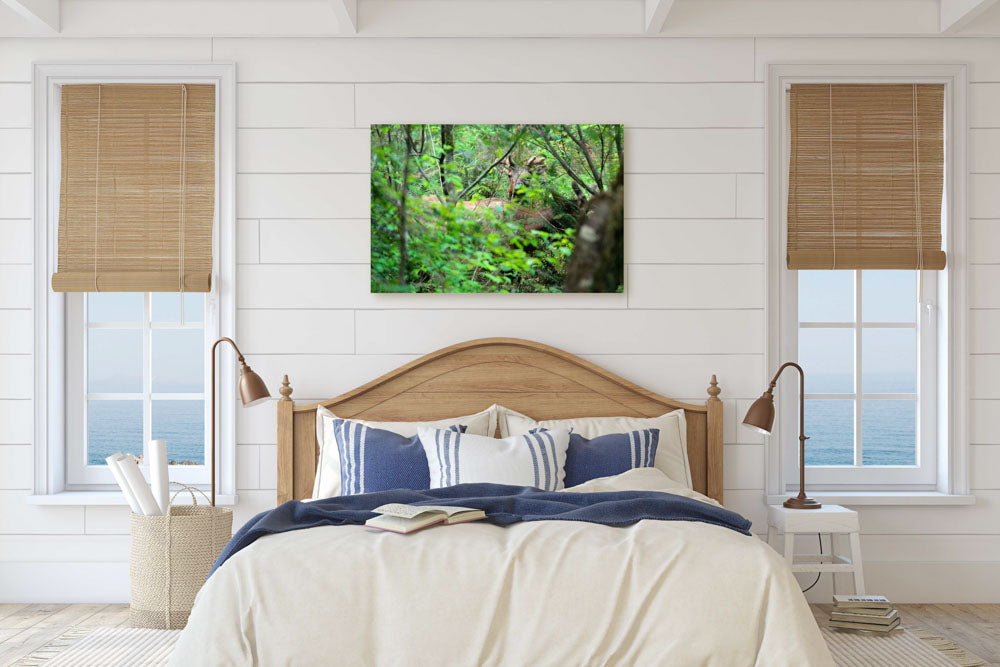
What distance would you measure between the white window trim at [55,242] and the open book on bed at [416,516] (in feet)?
4.98

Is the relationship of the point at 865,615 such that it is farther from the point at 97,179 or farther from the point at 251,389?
the point at 97,179

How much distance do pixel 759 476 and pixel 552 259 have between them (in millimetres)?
1367

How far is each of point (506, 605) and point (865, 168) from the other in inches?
107

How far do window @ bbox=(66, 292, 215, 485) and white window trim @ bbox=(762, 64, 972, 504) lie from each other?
2.65 meters

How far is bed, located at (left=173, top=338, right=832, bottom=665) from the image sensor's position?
2111 mm

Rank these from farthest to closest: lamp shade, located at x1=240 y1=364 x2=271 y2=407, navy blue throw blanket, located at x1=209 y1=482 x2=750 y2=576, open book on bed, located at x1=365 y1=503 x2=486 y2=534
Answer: lamp shade, located at x1=240 y1=364 x2=271 y2=407, navy blue throw blanket, located at x1=209 y1=482 x2=750 y2=576, open book on bed, located at x1=365 y1=503 x2=486 y2=534

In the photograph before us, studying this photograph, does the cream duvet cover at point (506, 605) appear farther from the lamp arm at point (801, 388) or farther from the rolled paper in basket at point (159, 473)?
the lamp arm at point (801, 388)

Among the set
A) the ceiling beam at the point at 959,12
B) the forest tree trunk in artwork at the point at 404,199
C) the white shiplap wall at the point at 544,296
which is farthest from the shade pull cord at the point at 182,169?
the ceiling beam at the point at 959,12

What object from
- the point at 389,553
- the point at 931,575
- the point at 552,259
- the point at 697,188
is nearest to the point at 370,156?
the point at 552,259

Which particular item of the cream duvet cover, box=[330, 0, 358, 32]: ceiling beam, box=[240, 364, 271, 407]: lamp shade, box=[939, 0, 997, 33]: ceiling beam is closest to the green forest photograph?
box=[330, 0, 358, 32]: ceiling beam

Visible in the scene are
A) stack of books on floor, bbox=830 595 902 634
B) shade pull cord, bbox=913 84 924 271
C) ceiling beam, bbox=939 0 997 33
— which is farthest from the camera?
shade pull cord, bbox=913 84 924 271

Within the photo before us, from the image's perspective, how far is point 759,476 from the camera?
3746 millimetres

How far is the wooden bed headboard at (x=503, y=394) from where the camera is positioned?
366cm

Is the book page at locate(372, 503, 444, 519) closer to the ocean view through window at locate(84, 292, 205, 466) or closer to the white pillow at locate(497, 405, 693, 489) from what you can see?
the white pillow at locate(497, 405, 693, 489)
